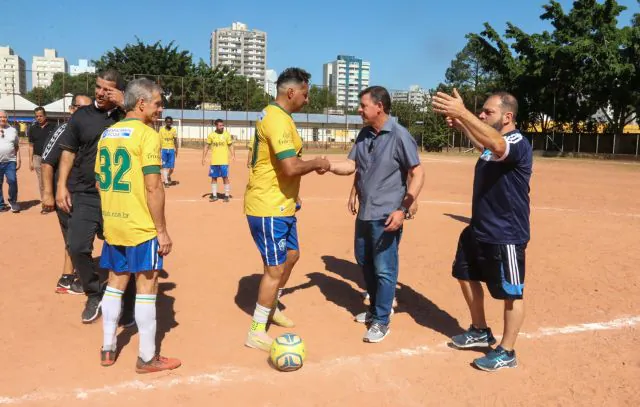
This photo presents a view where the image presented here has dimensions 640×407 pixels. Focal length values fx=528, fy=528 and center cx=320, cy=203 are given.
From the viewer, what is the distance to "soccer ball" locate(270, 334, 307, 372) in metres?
4.00

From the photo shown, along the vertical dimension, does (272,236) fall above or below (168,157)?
below

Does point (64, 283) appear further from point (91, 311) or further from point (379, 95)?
point (379, 95)

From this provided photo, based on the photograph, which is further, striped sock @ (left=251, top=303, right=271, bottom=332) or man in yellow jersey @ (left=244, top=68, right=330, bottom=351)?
striped sock @ (left=251, top=303, right=271, bottom=332)

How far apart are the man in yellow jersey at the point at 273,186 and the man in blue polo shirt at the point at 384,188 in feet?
1.71

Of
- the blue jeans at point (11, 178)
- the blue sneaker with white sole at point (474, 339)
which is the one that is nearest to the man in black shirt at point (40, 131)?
the blue jeans at point (11, 178)

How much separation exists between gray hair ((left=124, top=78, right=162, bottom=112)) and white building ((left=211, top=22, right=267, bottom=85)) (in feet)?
574

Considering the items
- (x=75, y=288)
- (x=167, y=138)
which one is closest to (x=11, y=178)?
(x=167, y=138)

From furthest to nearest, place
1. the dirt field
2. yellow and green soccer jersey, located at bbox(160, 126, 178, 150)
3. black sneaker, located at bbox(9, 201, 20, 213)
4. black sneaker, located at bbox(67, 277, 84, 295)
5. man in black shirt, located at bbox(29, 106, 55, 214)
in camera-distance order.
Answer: yellow and green soccer jersey, located at bbox(160, 126, 178, 150) < black sneaker, located at bbox(9, 201, 20, 213) < man in black shirt, located at bbox(29, 106, 55, 214) < black sneaker, located at bbox(67, 277, 84, 295) < the dirt field

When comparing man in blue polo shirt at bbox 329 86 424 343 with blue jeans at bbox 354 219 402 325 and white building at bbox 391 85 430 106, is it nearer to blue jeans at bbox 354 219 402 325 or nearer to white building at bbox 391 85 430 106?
blue jeans at bbox 354 219 402 325

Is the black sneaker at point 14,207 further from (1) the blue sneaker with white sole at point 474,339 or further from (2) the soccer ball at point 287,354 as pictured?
(1) the blue sneaker with white sole at point 474,339

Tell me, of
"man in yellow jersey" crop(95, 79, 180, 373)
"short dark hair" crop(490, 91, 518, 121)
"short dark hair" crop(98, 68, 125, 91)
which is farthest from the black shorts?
"short dark hair" crop(98, 68, 125, 91)

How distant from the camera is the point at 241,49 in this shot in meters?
180

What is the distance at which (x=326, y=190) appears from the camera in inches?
622

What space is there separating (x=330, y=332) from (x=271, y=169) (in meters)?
1.65
